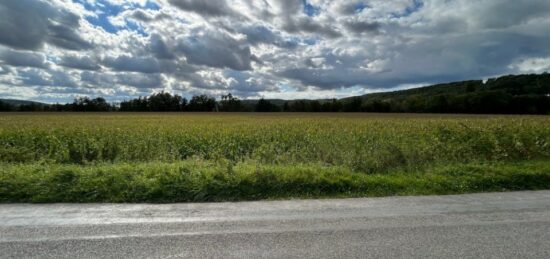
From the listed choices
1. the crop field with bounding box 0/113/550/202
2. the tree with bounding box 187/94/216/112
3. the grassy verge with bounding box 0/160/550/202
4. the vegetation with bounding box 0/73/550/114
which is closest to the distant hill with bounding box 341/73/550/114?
the vegetation with bounding box 0/73/550/114

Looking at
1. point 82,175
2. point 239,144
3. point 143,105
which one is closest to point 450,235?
point 82,175

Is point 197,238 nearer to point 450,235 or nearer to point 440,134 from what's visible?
point 450,235

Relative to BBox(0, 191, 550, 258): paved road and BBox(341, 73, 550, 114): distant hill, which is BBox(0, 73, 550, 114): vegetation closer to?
BBox(341, 73, 550, 114): distant hill

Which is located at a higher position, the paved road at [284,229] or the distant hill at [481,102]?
the distant hill at [481,102]

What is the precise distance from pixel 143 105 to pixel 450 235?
103 m

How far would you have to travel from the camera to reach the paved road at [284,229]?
10.7 feet

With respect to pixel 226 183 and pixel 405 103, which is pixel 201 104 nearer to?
pixel 405 103

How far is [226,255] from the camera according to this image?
125 inches

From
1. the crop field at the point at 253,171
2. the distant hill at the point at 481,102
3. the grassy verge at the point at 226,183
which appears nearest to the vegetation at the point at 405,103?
the distant hill at the point at 481,102

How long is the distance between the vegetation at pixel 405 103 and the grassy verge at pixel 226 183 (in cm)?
7563

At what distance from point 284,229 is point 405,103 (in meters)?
84.4

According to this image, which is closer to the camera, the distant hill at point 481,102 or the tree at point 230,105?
the distant hill at point 481,102

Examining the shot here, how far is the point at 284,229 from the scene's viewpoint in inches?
153

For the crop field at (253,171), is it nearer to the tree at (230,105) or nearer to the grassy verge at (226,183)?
the grassy verge at (226,183)
